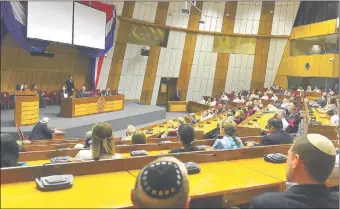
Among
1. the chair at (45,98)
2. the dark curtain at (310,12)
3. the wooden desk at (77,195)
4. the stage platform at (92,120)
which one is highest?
the dark curtain at (310,12)

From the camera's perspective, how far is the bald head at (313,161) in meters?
1.23

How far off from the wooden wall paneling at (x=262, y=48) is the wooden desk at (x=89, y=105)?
6.91 metres

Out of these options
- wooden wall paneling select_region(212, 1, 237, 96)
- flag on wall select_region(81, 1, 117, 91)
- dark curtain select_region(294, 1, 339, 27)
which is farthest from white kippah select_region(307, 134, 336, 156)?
dark curtain select_region(294, 1, 339, 27)

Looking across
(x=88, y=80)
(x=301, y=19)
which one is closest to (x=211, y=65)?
(x=301, y=19)

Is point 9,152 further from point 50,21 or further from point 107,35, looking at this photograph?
point 107,35

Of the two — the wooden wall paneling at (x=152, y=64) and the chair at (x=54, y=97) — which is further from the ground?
the wooden wall paneling at (x=152, y=64)

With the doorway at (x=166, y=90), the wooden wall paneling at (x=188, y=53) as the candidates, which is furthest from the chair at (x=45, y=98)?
the wooden wall paneling at (x=188, y=53)

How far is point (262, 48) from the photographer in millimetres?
14289

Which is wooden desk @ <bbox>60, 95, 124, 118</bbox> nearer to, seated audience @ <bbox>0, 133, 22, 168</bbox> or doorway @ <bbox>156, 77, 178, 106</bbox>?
doorway @ <bbox>156, 77, 178, 106</bbox>

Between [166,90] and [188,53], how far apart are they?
71.6 inches

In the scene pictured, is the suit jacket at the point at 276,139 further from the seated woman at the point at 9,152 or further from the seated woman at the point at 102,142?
the seated woman at the point at 9,152

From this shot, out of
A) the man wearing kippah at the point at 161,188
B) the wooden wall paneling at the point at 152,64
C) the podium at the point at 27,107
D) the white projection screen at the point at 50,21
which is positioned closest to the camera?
the man wearing kippah at the point at 161,188

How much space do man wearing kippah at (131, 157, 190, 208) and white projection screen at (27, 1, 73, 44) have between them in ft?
23.5

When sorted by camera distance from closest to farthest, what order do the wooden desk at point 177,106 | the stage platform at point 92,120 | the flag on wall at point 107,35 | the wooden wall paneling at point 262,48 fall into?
1. the stage platform at point 92,120
2. the flag on wall at point 107,35
3. the wooden desk at point 177,106
4. the wooden wall paneling at point 262,48
